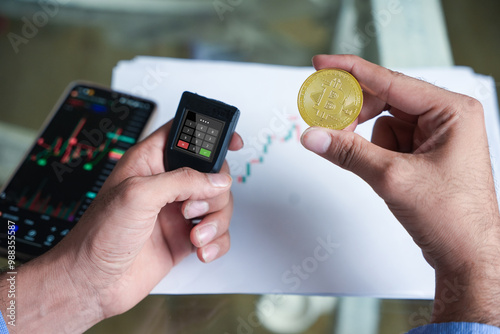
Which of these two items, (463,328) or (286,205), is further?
(286,205)

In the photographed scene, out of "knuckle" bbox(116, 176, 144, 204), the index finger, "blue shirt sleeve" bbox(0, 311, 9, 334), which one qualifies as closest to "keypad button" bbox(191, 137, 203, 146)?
"knuckle" bbox(116, 176, 144, 204)

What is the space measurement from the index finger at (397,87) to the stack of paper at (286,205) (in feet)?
0.71

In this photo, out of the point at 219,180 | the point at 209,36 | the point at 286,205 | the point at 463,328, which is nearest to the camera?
the point at 463,328

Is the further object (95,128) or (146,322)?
(95,128)

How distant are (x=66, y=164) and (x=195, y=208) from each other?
28 cm

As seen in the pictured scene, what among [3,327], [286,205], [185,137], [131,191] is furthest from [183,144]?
[3,327]

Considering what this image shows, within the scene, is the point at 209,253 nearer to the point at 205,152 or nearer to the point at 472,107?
the point at 205,152

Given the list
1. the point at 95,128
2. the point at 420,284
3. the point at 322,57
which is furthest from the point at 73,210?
the point at 420,284

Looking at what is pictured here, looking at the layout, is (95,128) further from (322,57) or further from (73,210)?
(322,57)

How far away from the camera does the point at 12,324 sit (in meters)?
0.61

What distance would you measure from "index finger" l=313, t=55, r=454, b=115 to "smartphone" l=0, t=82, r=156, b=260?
391mm

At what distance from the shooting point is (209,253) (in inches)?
27.2

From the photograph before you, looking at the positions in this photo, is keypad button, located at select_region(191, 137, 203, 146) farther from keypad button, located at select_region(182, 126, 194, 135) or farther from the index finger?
the index finger

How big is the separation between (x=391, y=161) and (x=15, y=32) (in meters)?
0.86
